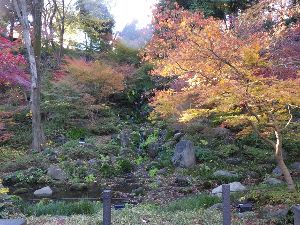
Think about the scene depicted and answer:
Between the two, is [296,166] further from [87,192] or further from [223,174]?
[87,192]

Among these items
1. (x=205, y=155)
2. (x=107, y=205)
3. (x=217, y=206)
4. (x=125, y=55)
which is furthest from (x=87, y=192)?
(x=125, y=55)

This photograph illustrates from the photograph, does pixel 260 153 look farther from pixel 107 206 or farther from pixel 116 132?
pixel 107 206

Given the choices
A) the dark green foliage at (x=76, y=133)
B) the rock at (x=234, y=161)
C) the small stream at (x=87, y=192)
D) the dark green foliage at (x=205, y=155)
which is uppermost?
the dark green foliage at (x=76, y=133)

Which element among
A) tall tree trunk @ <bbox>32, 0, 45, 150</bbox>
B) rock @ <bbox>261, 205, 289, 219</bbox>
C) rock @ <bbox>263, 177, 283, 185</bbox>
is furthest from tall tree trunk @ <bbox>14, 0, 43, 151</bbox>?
rock @ <bbox>261, 205, 289, 219</bbox>

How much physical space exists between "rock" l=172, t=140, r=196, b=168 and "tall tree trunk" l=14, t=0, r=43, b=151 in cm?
507

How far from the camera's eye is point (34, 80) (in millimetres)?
13336

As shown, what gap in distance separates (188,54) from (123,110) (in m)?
13.2

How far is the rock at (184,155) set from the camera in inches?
475

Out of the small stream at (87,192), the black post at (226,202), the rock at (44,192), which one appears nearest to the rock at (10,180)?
the small stream at (87,192)

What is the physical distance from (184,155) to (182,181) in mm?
1498

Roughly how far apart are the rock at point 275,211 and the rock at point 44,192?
5.80 metres

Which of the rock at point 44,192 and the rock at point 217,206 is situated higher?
the rock at point 217,206

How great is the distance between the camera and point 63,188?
1070cm

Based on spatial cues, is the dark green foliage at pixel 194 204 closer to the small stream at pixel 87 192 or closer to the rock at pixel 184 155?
the small stream at pixel 87 192
